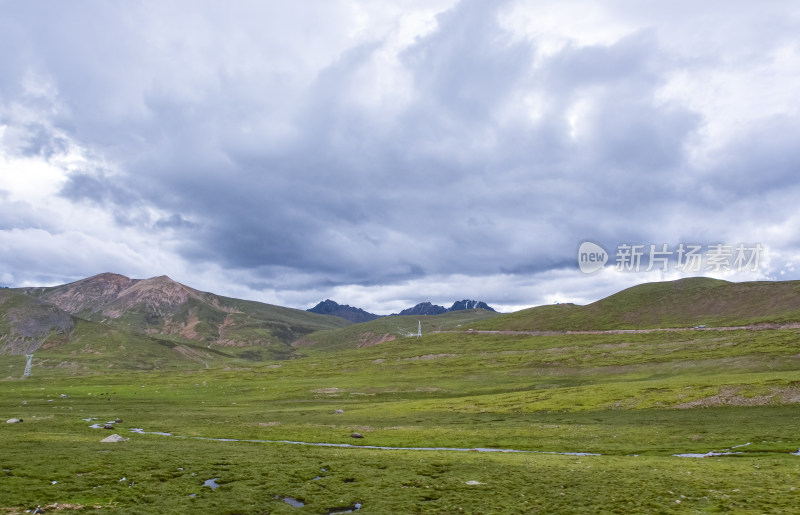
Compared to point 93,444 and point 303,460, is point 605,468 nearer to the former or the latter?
point 303,460

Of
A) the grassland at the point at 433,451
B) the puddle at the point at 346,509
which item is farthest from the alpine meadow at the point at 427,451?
the puddle at the point at 346,509

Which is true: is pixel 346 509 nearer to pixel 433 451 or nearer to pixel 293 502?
pixel 293 502

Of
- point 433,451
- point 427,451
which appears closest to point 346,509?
point 427,451

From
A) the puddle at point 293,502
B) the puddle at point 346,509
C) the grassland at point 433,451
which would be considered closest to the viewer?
the puddle at point 346,509

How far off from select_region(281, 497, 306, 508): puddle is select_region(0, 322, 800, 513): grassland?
0.37 m

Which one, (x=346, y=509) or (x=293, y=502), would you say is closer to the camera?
(x=346, y=509)

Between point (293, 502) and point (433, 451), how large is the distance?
73.4 ft

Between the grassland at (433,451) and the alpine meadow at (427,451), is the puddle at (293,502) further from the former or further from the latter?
A: the grassland at (433,451)

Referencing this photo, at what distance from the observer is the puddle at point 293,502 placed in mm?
28688

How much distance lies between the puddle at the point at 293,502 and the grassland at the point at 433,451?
367 millimetres

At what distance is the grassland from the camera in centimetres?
2845

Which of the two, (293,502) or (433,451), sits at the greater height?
(293,502)

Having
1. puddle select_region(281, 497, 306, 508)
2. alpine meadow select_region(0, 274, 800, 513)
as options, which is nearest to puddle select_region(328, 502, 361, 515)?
alpine meadow select_region(0, 274, 800, 513)

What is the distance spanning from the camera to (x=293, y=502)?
29.3 metres
